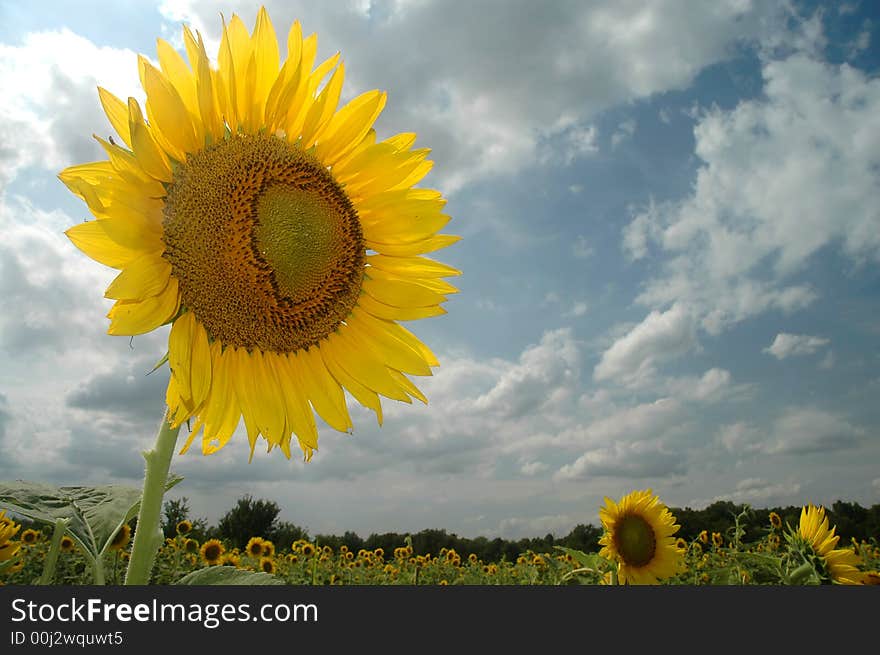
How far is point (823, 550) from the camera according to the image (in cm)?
551

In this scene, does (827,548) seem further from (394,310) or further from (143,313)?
(143,313)

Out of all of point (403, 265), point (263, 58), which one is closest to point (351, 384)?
point (403, 265)

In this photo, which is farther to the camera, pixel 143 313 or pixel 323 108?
pixel 323 108

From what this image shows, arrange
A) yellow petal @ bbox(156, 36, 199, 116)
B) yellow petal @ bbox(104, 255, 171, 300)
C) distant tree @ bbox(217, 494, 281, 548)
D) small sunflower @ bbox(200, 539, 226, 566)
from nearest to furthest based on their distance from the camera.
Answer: yellow petal @ bbox(104, 255, 171, 300)
yellow petal @ bbox(156, 36, 199, 116)
small sunflower @ bbox(200, 539, 226, 566)
distant tree @ bbox(217, 494, 281, 548)

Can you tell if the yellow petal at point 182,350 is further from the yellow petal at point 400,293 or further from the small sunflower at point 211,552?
the small sunflower at point 211,552

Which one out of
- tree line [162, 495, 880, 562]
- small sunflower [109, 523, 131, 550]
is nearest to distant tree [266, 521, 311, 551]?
tree line [162, 495, 880, 562]

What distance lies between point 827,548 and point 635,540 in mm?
1773

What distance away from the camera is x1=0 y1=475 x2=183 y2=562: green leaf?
96.3 inches

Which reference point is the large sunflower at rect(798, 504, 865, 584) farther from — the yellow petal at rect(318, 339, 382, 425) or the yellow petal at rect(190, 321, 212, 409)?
the yellow petal at rect(190, 321, 212, 409)

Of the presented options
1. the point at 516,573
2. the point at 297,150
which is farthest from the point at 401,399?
the point at 516,573

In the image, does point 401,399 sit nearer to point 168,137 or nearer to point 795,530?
point 168,137

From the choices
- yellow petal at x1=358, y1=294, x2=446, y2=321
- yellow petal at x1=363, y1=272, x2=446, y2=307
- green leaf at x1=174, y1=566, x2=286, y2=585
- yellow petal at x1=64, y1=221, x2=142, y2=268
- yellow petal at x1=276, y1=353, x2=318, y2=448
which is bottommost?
green leaf at x1=174, y1=566, x2=286, y2=585

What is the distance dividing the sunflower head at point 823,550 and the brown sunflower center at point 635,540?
142 cm

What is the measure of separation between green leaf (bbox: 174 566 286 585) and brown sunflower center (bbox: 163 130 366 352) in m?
0.86
